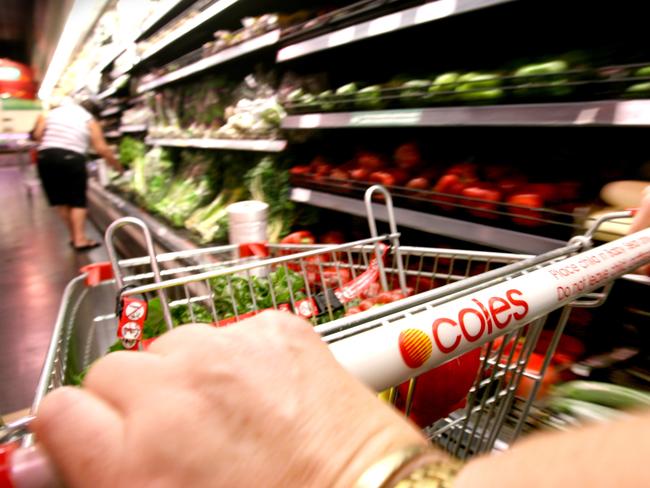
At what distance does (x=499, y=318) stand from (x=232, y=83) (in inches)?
158

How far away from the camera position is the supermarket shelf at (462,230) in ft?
4.65

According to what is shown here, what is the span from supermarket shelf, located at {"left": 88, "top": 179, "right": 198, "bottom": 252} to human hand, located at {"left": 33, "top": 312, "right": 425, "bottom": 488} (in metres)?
2.32

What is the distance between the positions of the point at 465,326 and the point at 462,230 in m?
1.25

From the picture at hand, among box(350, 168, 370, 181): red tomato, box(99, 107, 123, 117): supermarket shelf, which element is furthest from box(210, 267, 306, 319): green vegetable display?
box(99, 107, 123, 117): supermarket shelf

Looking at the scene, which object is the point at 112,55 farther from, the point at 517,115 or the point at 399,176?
the point at 517,115

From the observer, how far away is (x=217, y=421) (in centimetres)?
30

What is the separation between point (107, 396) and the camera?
32 cm

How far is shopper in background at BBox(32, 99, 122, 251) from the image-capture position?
422cm

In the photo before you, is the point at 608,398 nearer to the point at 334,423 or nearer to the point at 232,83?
the point at 334,423

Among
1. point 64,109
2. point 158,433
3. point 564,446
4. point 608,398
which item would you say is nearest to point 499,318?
point 564,446

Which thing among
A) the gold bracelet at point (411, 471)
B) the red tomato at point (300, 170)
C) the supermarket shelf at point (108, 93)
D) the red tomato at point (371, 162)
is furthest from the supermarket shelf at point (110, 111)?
the gold bracelet at point (411, 471)

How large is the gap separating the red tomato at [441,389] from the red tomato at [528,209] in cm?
85

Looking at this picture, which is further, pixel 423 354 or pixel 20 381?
pixel 20 381

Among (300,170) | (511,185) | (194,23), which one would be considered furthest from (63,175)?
(511,185)
